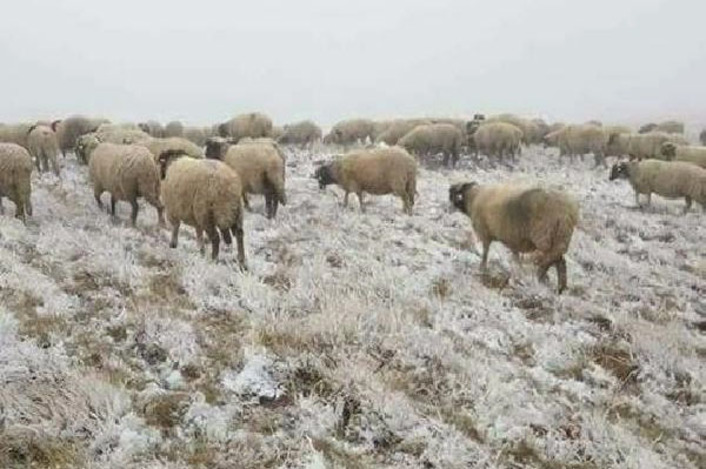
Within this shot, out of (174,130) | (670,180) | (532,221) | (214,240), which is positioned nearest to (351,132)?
(174,130)

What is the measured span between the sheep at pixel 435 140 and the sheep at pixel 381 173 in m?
7.89

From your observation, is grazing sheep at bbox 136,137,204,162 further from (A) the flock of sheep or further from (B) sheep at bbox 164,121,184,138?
(B) sheep at bbox 164,121,184,138

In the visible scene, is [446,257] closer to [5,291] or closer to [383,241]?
[383,241]

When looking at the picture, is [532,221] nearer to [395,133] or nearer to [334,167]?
[334,167]

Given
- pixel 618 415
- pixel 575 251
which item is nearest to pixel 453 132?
pixel 575 251

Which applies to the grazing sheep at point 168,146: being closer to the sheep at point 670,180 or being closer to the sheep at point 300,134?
the sheep at point 670,180

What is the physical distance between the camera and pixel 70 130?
23641 mm

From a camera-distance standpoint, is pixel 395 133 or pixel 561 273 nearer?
pixel 561 273

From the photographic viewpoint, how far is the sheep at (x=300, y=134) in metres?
33.5

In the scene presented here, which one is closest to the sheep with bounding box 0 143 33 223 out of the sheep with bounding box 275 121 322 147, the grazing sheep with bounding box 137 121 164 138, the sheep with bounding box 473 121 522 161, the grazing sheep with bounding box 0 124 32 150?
the grazing sheep with bounding box 0 124 32 150

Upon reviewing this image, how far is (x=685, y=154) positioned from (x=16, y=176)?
21.1 m

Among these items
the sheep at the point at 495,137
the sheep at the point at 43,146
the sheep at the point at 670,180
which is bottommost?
the sheep at the point at 670,180

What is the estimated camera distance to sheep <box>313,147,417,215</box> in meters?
18.5

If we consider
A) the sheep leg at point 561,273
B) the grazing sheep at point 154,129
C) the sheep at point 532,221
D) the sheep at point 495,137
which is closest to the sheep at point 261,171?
the sheep at point 532,221
